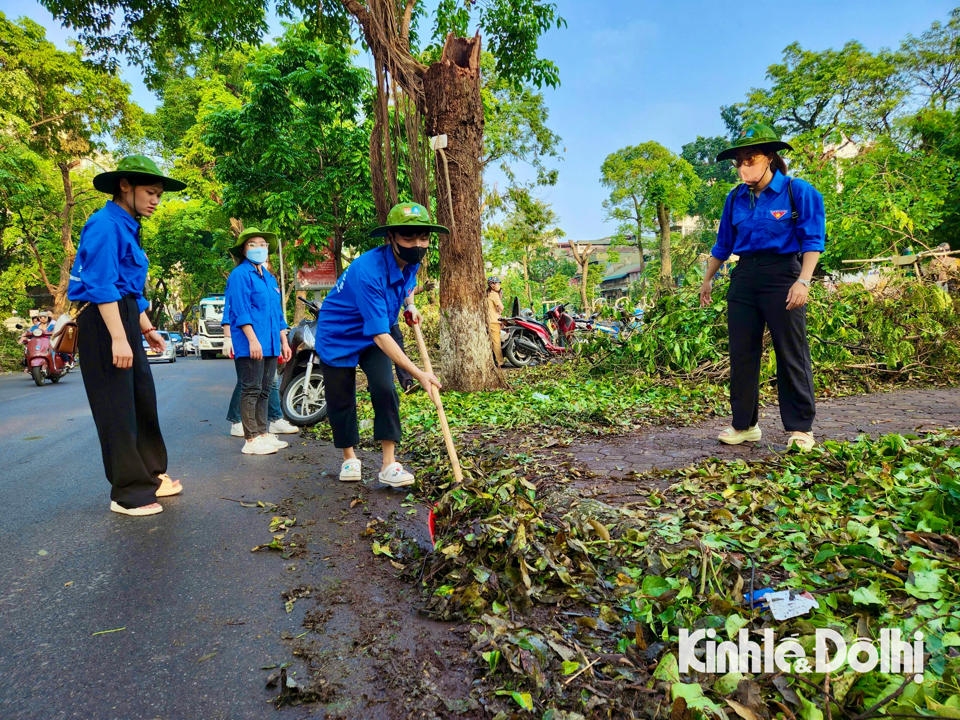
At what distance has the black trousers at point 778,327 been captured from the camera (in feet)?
13.6

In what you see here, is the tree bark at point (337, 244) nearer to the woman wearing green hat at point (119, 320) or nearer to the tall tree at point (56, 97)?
the tall tree at point (56, 97)

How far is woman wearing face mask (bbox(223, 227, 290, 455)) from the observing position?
532 centimetres

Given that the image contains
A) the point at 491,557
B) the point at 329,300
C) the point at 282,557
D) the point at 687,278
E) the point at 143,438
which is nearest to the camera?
the point at 491,557

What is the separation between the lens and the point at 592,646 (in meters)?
2.04

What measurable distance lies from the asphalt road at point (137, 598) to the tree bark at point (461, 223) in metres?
3.20

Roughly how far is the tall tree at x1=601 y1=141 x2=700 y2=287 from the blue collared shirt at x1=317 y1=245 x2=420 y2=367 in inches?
1409

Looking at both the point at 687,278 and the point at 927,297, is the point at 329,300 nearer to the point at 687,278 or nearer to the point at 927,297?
the point at 687,278

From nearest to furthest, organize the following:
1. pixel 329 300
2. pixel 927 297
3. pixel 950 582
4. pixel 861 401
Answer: pixel 950 582
pixel 329 300
pixel 861 401
pixel 927 297

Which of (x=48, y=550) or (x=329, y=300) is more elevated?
(x=329, y=300)

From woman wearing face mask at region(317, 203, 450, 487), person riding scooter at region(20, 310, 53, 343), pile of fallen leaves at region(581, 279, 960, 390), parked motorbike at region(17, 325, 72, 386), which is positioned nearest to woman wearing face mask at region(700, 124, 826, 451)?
woman wearing face mask at region(317, 203, 450, 487)

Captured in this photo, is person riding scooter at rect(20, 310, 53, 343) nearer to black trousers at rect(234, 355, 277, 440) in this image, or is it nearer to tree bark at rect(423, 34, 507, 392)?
tree bark at rect(423, 34, 507, 392)

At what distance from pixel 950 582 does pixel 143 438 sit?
417cm

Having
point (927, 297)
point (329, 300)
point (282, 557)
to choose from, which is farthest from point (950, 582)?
point (927, 297)

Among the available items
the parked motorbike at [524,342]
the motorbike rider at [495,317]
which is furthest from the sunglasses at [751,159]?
the parked motorbike at [524,342]
